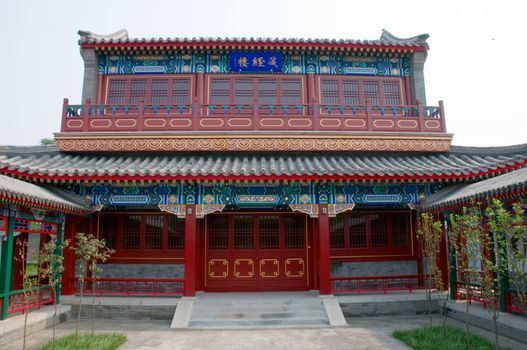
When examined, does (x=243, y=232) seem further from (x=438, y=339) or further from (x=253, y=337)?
(x=438, y=339)

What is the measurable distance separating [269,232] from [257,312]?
351 cm

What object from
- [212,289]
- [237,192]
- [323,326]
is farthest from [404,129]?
[212,289]

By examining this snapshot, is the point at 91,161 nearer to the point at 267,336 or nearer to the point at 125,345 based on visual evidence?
the point at 125,345

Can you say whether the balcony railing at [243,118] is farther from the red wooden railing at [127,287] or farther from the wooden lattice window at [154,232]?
the red wooden railing at [127,287]

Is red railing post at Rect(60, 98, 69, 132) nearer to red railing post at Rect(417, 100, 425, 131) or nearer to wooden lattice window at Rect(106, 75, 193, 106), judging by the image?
wooden lattice window at Rect(106, 75, 193, 106)

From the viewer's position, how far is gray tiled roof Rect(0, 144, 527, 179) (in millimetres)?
11188

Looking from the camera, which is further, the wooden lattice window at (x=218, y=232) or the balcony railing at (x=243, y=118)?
the balcony railing at (x=243, y=118)

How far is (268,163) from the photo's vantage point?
12734 mm

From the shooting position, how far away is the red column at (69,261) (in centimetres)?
1194

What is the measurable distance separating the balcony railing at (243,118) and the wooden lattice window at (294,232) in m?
3.12

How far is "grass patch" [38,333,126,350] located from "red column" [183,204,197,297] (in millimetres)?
2748

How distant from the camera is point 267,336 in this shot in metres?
9.08

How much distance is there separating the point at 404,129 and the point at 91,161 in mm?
10570

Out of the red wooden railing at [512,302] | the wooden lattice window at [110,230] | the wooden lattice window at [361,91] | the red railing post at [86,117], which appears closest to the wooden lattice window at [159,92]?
the red railing post at [86,117]
